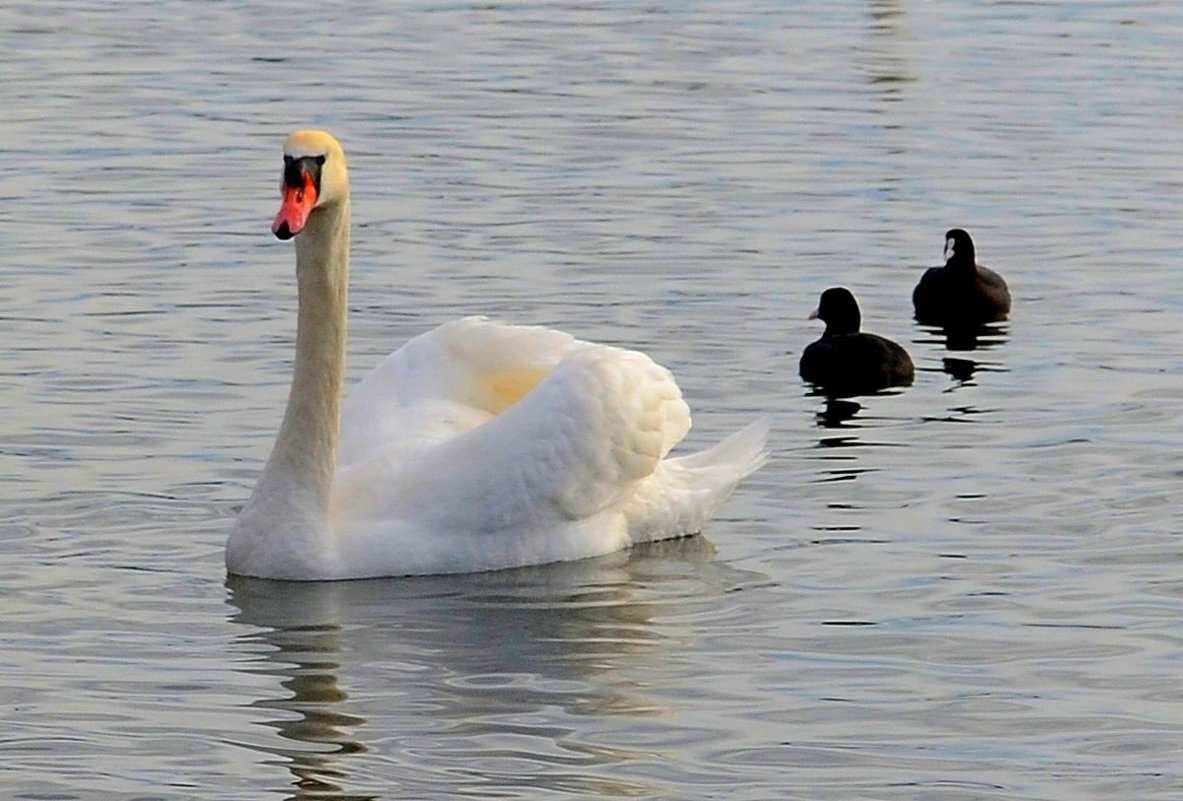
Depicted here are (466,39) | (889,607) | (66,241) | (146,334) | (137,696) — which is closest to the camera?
(137,696)

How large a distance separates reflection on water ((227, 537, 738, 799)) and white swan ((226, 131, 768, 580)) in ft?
0.33

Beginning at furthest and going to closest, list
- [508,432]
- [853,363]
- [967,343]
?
[967,343]
[853,363]
[508,432]

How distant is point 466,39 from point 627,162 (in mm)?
6479

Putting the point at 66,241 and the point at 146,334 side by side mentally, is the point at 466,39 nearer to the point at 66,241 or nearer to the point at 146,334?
the point at 66,241

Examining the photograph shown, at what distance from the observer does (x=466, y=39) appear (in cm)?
2619

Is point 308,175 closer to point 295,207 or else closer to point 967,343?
point 295,207

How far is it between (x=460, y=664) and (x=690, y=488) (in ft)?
7.39

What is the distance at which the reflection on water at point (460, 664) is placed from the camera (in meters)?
8.55

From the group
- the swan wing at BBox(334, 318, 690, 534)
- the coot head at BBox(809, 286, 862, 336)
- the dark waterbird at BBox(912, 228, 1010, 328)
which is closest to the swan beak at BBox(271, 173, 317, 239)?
the swan wing at BBox(334, 318, 690, 534)

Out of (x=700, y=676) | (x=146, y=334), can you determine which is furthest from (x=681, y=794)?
(x=146, y=334)

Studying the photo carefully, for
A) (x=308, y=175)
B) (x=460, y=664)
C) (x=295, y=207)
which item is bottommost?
(x=460, y=664)

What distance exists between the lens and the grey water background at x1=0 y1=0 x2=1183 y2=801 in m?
8.81

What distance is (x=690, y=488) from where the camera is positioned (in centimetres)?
1169

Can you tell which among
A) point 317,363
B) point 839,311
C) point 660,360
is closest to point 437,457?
point 317,363
